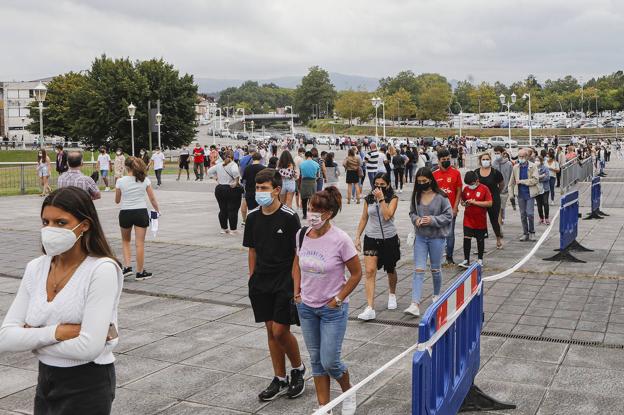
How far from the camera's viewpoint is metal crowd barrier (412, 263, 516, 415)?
11.8 feet

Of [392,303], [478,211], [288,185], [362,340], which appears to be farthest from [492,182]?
[362,340]

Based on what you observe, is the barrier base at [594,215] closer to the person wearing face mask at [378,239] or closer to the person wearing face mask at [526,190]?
the person wearing face mask at [526,190]

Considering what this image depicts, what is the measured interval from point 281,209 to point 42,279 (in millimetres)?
2678

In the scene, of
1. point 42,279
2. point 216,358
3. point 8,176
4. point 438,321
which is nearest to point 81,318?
point 42,279

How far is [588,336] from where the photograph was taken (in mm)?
7094

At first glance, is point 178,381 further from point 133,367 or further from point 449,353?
point 449,353

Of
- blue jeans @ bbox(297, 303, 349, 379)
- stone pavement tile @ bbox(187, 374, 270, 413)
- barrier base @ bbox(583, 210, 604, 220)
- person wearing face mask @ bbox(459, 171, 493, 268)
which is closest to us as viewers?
blue jeans @ bbox(297, 303, 349, 379)

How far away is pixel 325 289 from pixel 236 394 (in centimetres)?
137

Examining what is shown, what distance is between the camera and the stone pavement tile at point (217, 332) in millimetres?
7199

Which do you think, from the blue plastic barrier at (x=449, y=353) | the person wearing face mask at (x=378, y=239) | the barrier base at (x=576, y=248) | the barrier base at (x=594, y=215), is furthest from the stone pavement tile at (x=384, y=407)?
the barrier base at (x=594, y=215)

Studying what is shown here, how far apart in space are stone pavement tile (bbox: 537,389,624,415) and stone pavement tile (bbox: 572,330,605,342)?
1602mm

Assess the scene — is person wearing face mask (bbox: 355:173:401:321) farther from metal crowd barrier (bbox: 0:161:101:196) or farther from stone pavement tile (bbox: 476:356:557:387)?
metal crowd barrier (bbox: 0:161:101:196)

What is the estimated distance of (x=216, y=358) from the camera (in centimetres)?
654

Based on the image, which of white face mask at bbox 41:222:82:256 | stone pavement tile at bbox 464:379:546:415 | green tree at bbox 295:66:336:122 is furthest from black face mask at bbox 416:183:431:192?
green tree at bbox 295:66:336:122
